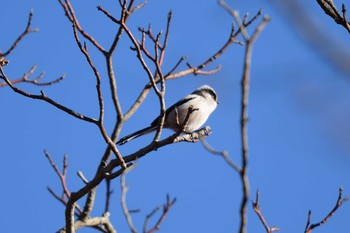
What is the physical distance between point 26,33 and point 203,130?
173 centimetres

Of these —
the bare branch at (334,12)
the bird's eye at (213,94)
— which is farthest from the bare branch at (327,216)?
the bird's eye at (213,94)

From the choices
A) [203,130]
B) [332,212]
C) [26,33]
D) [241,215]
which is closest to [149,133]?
[203,130]

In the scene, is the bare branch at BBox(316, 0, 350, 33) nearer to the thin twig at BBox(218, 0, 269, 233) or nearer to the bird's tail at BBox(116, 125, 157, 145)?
the thin twig at BBox(218, 0, 269, 233)

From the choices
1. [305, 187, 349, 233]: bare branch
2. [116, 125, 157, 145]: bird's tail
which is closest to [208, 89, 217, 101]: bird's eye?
[116, 125, 157, 145]: bird's tail

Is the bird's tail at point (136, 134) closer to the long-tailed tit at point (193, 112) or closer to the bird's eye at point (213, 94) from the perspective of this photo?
the long-tailed tit at point (193, 112)

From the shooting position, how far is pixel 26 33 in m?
4.65

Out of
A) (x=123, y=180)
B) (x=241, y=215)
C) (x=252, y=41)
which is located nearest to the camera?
(x=252, y=41)

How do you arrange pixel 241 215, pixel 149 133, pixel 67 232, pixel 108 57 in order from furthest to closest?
pixel 149 133 → pixel 108 57 → pixel 67 232 → pixel 241 215

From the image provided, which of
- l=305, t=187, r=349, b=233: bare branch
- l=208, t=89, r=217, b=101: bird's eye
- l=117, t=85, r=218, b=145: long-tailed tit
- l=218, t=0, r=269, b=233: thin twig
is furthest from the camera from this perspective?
l=208, t=89, r=217, b=101: bird's eye

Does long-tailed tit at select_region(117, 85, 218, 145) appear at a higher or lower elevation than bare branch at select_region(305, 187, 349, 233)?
higher

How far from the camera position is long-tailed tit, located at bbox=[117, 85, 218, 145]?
5.39m

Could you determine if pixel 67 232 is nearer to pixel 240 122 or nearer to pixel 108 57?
pixel 108 57

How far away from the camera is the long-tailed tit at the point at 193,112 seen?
212 inches

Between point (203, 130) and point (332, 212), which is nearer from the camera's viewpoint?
point (332, 212)
